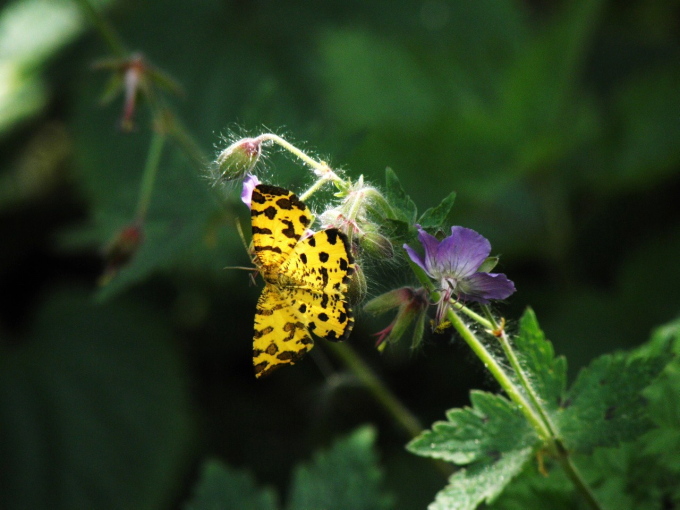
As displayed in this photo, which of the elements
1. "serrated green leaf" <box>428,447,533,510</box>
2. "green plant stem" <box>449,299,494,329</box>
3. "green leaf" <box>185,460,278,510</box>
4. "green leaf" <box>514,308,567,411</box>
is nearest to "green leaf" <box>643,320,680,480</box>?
"green leaf" <box>514,308,567,411</box>

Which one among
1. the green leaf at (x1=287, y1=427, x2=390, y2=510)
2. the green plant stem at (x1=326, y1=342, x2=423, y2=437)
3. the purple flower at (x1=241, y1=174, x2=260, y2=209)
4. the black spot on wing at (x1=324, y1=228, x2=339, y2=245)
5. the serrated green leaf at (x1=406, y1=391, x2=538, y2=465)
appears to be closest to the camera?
the black spot on wing at (x1=324, y1=228, x2=339, y2=245)

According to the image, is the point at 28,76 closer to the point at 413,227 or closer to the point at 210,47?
the point at 210,47

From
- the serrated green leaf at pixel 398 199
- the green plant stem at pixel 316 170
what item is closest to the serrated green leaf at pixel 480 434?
the serrated green leaf at pixel 398 199

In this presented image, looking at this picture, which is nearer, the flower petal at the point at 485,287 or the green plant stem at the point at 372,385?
the flower petal at the point at 485,287

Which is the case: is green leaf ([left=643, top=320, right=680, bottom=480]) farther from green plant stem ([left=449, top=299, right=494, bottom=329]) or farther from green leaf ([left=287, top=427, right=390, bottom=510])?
green leaf ([left=287, top=427, right=390, bottom=510])

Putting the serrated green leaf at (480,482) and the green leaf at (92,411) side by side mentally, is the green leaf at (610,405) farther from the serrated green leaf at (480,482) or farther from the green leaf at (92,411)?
the green leaf at (92,411)

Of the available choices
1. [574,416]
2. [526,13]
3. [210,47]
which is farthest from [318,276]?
[526,13]

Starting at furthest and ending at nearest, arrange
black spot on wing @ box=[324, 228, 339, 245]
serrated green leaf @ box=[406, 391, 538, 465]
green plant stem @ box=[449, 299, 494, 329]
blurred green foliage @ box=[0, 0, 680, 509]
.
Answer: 1. blurred green foliage @ box=[0, 0, 680, 509]
2. serrated green leaf @ box=[406, 391, 538, 465]
3. green plant stem @ box=[449, 299, 494, 329]
4. black spot on wing @ box=[324, 228, 339, 245]
